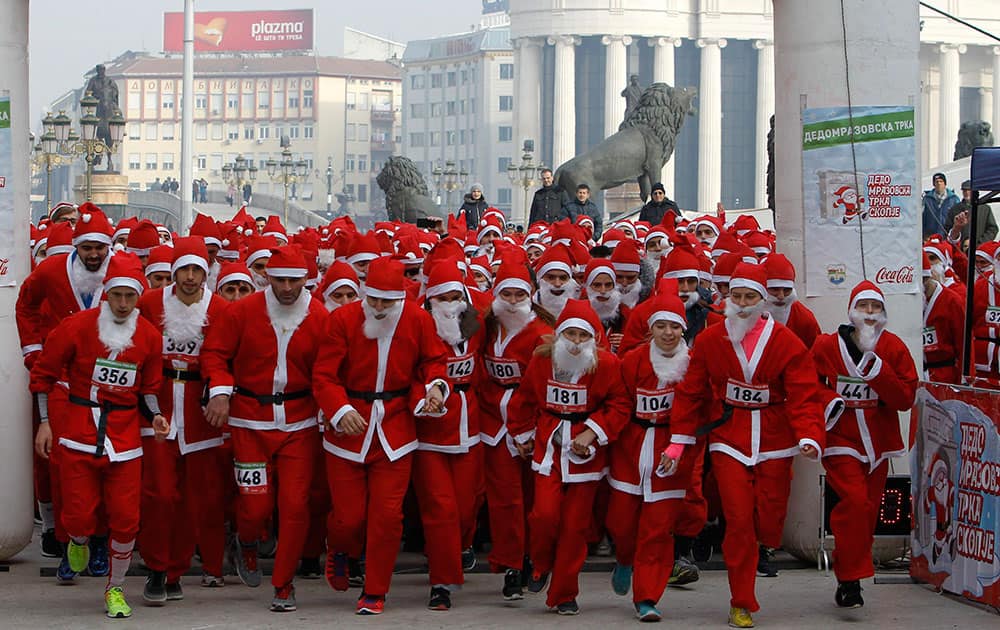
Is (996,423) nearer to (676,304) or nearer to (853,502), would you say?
(853,502)

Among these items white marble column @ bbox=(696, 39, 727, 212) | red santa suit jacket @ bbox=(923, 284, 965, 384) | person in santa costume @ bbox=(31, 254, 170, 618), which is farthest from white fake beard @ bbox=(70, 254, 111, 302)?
white marble column @ bbox=(696, 39, 727, 212)

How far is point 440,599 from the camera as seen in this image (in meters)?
10.2

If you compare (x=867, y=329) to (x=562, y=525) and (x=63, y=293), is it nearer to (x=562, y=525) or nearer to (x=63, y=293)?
(x=562, y=525)

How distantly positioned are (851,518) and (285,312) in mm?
2986

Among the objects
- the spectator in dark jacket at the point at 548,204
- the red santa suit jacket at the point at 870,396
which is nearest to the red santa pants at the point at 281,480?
the red santa suit jacket at the point at 870,396

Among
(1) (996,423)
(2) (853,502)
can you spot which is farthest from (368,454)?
(1) (996,423)

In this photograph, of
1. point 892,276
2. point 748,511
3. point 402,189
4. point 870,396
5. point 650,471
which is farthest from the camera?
point 402,189

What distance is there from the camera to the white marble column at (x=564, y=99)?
106 m

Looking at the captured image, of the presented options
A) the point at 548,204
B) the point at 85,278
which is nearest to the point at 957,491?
the point at 85,278

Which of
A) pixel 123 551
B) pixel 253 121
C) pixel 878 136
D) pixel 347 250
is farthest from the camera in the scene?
pixel 253 121

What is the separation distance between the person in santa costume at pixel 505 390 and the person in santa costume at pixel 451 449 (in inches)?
3.1

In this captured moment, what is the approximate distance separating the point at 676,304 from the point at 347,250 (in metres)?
4.03

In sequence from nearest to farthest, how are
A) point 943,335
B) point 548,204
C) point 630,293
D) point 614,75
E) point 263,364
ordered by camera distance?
point 263,364, point 630,293, point 943,335, point 548,204, point 614,75

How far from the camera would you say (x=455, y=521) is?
10203mm
